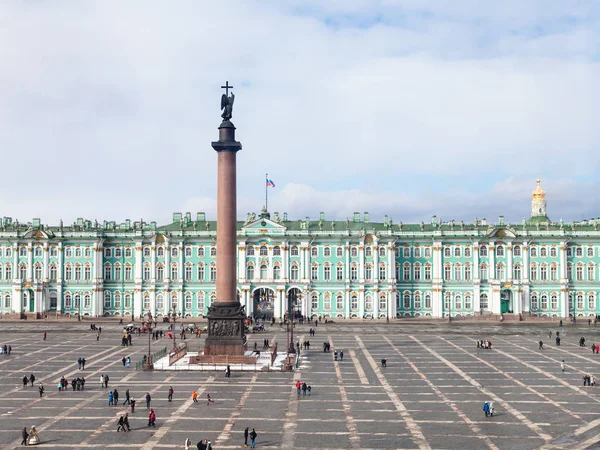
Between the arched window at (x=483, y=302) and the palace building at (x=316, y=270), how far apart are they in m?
0.16

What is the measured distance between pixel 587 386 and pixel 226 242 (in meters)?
27.0

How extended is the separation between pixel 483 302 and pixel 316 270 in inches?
903

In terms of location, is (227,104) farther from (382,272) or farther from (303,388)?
(382,272)

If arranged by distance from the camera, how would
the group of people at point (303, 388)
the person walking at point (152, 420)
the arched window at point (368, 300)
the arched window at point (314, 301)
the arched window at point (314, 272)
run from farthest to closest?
1. the arched window at point (314, 272)
2. the arched window at point (368, 300)
3. the arched window at point (314, 301)
4. the group of people at point (303, 388)
5. the person walking at point (152, 420)

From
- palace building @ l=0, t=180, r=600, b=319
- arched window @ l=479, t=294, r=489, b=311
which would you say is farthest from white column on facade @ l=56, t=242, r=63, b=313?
arched window @ l=479, t=294, r=489, b=311

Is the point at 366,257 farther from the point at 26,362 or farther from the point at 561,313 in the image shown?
the point at 26,362

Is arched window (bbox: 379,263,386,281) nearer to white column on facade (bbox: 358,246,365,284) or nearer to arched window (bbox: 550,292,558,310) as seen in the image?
white column on facade (bbox: 358,246,365,284)

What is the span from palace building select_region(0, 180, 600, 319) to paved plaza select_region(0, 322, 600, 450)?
32.3 metres

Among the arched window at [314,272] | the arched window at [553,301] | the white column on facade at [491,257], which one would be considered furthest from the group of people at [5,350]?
the arched window at [553,301]

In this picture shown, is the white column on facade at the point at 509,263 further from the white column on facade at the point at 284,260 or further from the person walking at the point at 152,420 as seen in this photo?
the person walking at the point at 152,420

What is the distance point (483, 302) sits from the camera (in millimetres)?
101000

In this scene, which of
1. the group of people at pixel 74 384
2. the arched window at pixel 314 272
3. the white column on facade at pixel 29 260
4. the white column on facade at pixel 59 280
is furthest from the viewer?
the white column on facade at pixel 29 260

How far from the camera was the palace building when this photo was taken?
100m

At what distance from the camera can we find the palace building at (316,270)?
10025 cm
